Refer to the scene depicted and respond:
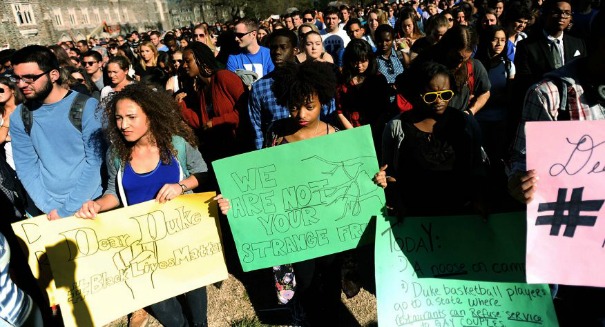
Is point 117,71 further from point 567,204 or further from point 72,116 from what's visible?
point 567,204

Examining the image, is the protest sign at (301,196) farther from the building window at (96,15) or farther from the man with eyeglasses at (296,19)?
the building window at (96,15)

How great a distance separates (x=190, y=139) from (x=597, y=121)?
7.51 feet

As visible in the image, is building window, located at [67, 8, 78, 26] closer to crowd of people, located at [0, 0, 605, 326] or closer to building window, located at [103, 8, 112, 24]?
building window, located at [103, 8, 112, 24]

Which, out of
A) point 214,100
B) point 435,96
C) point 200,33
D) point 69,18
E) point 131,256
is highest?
point 69,18

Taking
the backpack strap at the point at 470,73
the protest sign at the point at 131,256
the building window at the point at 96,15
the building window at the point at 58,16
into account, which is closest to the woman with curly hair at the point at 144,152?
the protest sign at the point at 131,256

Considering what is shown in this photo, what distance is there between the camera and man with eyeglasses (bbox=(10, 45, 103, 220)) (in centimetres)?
305

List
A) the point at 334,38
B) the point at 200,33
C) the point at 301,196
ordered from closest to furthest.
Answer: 1. the point at 301,196
2. the point at 334,38
3. the point at 200,33

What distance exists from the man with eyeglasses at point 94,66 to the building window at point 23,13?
43.0 m

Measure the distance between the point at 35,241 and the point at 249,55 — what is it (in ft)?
11.1

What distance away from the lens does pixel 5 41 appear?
3769cm

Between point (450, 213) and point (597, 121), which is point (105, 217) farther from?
point (597, 121)

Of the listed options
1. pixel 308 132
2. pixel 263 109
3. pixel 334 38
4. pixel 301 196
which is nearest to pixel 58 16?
pixel 334 38

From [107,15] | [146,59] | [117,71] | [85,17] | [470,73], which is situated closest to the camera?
[470,73]

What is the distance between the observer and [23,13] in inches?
1640
